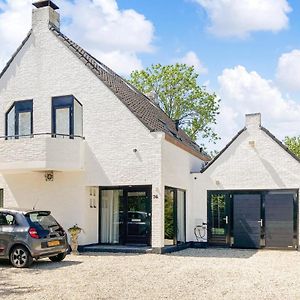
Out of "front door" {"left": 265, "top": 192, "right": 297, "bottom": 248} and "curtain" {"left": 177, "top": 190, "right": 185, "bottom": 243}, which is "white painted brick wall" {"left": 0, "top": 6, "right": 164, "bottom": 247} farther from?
"front door" {"left": 265, "top": 192, "right": 297, "bottom": 248}

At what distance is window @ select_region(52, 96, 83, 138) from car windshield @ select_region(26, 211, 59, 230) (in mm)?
4888

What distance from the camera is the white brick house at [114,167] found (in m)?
17.3

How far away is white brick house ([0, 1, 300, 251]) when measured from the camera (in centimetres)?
1733

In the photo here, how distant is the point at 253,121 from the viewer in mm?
19844

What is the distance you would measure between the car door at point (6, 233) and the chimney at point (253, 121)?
10.9 metres

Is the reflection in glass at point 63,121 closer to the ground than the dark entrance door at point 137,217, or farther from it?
farther from it

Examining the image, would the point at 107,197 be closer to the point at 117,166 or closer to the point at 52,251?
the point at 117,166

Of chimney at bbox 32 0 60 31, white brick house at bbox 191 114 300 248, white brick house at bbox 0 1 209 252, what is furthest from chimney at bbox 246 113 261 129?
chimney at bbox 32 0 60 31

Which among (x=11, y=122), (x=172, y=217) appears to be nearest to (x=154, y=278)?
(x=172, y=217)

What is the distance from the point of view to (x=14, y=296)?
30.0ft

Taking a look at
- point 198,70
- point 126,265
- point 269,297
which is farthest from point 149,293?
point 198,70

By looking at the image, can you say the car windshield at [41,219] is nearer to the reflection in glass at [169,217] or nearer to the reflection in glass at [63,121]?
the reflection in glass at [63,121]

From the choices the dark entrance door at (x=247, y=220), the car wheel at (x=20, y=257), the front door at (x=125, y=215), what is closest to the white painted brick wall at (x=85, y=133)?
the front door at (x=125, y=215)

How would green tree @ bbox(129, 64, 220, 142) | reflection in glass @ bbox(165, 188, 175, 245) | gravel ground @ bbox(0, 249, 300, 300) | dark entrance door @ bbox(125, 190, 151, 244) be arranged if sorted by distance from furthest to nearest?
green tree @ bbox(129, 64, 220, 142) < reflection in glass @ bbox(165, 188, 175, 245) < dark entrance door @ bbox(125, 190, 151, 244) < gravel ground @ bbox(0, 249, 300, 300)
